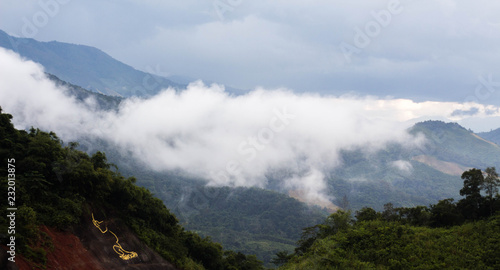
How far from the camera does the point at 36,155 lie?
1283 inches

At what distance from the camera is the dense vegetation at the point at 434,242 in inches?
1074

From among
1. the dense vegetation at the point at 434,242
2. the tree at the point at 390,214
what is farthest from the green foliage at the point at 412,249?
the tree at the point at 390,214

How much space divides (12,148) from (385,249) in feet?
125

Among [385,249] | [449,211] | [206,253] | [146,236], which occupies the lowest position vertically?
[206,253]

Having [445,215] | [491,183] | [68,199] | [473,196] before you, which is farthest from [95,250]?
[491,183]

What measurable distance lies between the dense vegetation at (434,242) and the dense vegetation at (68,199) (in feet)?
63.1

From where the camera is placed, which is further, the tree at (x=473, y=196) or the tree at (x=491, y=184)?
the tree at (x=473, y=196)

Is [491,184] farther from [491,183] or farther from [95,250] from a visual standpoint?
[95,250]

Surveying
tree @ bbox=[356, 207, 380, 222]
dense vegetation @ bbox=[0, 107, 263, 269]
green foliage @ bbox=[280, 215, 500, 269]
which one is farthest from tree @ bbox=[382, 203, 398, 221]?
dense vegetation @ bbox=[0, 107, 263, 269]

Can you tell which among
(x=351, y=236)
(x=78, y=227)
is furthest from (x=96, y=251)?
(x=351, y=236)

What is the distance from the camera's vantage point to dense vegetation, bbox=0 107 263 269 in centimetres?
2600

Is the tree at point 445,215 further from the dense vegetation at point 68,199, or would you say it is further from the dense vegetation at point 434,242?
the dense vegetation at point 68,199

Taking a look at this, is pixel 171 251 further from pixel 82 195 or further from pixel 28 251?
pixel 28 251

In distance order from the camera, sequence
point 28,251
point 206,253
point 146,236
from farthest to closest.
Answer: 1. point 206,253
2. point 146,236
3. point 28,251
